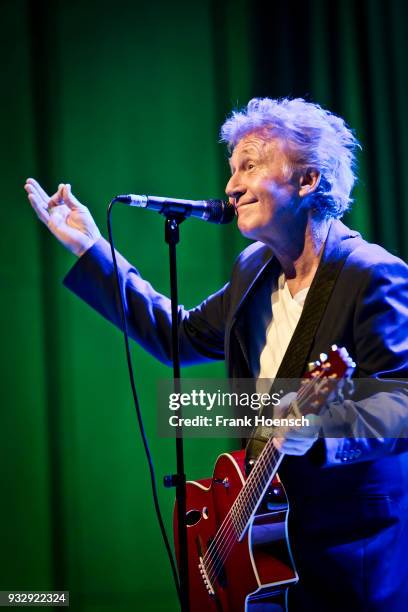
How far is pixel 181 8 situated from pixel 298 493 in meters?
2.13

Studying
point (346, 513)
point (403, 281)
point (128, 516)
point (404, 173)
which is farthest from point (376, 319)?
point (128, 516)

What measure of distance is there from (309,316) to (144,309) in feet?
2.06

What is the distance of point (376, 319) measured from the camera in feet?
5.55

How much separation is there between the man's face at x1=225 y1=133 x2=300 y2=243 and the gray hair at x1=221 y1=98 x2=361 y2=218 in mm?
39

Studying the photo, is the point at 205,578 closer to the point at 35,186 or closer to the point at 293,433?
the point at 293,433

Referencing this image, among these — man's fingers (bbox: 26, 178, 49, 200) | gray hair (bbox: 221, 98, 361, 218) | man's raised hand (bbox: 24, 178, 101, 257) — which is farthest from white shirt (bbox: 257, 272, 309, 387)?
man's fingers (bbox: 26, 178, 49, 200)

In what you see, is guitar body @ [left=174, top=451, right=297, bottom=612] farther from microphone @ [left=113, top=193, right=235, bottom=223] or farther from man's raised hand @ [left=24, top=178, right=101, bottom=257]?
man's raised hand @ [left=24, top=178, right=101, bottom=257]

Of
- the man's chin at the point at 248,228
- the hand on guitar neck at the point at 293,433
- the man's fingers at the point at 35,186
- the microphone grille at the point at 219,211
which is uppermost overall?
the man's fingers at the point at 35,186

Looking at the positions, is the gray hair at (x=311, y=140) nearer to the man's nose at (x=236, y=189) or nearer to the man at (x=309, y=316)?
the man at (x=309, y=316)

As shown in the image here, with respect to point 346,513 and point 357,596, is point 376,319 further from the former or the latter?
point 357,596

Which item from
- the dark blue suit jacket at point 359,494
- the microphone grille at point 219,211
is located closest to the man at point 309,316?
the dark blue suit jacket at point 359,494

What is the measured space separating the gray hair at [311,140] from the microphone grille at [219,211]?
10.2 inches

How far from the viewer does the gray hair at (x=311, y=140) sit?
2.02 metres

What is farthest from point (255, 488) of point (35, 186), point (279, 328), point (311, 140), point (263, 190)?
point (35, 186)
